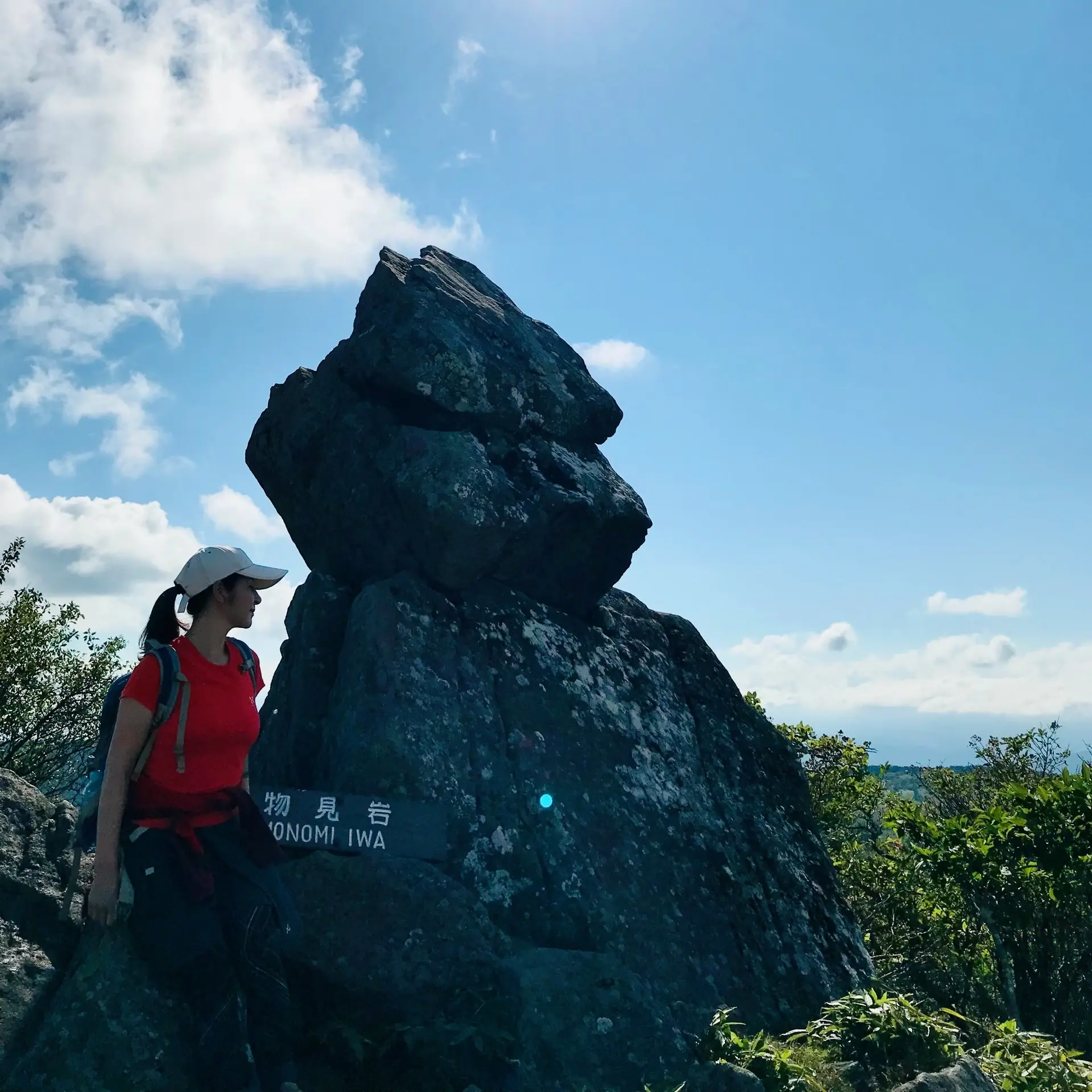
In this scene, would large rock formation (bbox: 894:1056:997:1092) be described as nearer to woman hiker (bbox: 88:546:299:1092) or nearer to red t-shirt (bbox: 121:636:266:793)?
woman hiker (bbox: 88:546:299:1092)

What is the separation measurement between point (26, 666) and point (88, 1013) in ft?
62.3

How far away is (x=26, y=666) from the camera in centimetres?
2242

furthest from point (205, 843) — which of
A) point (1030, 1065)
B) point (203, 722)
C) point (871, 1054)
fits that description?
point (1030, 1065)

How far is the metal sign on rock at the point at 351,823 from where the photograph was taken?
8172mm

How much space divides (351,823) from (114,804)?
286cm

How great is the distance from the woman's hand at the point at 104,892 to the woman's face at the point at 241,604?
1.59 m

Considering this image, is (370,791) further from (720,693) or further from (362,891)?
(720,693)

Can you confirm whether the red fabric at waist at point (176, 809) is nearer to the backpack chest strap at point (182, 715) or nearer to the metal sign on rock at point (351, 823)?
the backpack chest strap at point (182, 715)

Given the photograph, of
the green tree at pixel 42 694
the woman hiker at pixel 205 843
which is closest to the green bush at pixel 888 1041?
the woman hiker at pixel 205 843

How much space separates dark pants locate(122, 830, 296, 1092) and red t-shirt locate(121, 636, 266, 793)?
36 centimetres

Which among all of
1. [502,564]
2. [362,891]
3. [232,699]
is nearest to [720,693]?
[502,564]

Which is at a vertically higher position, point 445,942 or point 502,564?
point 502,564

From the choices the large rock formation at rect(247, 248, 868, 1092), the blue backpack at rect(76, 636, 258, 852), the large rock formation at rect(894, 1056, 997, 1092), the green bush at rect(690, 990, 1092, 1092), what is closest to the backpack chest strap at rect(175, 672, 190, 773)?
the blue backpack at rect(76, 636, 258, 852)

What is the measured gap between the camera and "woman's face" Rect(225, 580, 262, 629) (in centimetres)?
631
